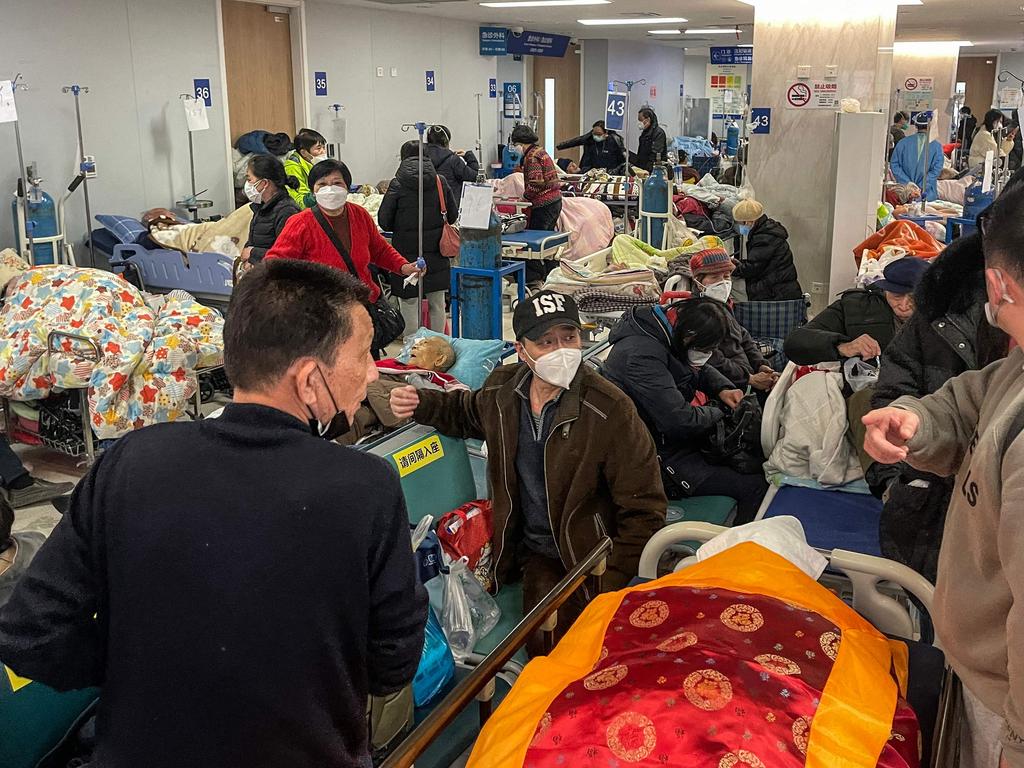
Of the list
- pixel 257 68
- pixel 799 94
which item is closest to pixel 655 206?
pixel 799 94

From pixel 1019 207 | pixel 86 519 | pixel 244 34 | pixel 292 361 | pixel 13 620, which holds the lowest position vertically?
pixel 13 620

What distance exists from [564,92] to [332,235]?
1381 cm

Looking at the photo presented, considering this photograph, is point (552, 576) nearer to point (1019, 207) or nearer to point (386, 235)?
point (1019, 207)

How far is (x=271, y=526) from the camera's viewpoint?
136 centimetres

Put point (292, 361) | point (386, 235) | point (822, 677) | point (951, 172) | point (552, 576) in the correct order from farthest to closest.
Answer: point (951, 172) < point (386, 235) < point (552, 576) < point (822, 677) < point (292, 361)

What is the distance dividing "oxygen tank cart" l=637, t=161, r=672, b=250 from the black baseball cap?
5.48 metres

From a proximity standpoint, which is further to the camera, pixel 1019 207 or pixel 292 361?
pixel 292 361

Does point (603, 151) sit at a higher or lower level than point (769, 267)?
higher

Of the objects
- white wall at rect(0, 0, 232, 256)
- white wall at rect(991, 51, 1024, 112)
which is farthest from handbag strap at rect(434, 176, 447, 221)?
white wall at rect(991, 51, 1024, 112)

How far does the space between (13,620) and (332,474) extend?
50cm

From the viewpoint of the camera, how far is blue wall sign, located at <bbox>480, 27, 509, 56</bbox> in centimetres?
1404

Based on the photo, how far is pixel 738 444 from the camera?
12.7ft

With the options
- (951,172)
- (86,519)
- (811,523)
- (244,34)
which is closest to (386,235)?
(244,34)

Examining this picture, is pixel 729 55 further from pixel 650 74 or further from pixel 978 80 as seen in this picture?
pixel 978 80
